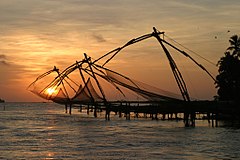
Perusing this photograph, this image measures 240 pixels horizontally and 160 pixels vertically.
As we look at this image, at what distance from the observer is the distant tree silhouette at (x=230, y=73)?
42250mm

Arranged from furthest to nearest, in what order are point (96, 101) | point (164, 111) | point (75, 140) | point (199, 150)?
1. point (96, 101)
2. point (164, 111)
3. point (75, 140)
4. point (199, 150)

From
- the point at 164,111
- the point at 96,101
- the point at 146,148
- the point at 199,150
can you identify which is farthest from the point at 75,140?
the point at 96,101

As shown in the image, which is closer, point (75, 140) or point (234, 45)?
point (75, 140)

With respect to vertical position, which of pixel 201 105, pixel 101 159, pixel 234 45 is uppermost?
pixel 234 45

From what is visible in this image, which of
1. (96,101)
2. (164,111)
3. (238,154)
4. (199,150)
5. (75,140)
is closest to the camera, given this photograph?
(238,154)

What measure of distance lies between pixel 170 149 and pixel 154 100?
8.93 m

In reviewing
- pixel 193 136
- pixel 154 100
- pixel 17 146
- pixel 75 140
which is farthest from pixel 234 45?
pixel 17 146

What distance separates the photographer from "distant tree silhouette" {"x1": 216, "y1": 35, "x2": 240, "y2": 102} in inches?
1663

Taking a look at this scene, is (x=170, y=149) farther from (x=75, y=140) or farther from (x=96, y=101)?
(x=96, y=101)

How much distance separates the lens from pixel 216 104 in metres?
28.0

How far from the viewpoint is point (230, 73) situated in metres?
43.2

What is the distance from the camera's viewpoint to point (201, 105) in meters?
27.7

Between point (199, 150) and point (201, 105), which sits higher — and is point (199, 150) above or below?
below

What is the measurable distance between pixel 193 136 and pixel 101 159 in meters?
8.84
